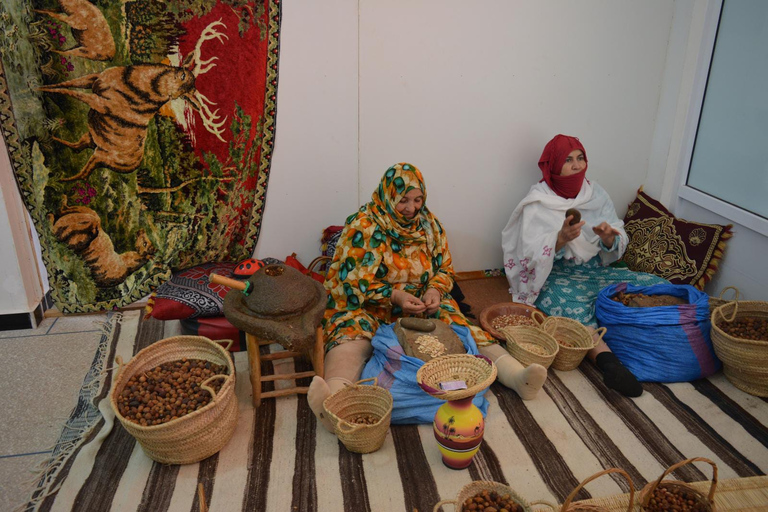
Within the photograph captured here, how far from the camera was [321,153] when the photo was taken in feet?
10.7

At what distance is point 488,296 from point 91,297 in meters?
2.33

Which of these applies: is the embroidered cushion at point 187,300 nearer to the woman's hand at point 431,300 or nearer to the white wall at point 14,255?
the white wall at point 14,255

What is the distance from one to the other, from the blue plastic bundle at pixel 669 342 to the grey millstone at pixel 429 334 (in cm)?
88

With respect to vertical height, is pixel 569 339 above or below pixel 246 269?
below

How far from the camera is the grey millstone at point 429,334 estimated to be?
250 centimetres

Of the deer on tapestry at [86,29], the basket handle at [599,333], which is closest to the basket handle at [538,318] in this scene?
the basket handle at [599,333]

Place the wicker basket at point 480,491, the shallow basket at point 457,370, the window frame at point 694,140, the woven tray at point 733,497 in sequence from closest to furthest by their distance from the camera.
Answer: the wicker basket at point 480,491
the woven tray at point 733,497
the shallow basket at point 457,370
the window frame at point 694,140

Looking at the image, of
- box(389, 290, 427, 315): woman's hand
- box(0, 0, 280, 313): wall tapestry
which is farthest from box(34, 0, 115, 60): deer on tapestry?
box(389, 290, 427, 315): woman's hand

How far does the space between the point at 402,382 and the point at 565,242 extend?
1378 mm

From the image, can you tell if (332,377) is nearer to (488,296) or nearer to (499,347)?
(499,347)

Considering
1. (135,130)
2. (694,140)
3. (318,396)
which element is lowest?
(318,396)

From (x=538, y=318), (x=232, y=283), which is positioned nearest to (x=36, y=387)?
(x=232, y=283)

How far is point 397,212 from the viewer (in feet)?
9.11

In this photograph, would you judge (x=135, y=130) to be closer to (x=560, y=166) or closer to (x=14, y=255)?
(x=14, y=255)
